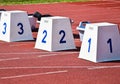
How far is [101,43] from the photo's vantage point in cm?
1139

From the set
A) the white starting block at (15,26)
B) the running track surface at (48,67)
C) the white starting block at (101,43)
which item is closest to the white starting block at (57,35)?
the running track surface at (48,67)

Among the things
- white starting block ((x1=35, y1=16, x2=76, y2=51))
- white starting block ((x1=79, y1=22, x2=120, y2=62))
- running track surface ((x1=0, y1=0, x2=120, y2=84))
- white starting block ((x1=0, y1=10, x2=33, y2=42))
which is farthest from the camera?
white starting block ((x1=0, y1=10, x2=33, y2=42))

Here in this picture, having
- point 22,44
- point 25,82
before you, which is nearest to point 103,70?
point 25,82

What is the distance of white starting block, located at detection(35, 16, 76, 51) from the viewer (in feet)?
42.2

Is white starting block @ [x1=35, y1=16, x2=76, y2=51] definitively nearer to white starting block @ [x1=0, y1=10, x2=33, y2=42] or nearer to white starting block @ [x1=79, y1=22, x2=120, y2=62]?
white starting block @ [x1=79, y1=22, x2=120, y2=62]

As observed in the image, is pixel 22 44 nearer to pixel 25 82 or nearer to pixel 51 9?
pixel 25 82

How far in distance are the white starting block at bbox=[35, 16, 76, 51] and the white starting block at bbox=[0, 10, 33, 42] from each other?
1731 millimetres

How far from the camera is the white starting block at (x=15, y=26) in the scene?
1462cm

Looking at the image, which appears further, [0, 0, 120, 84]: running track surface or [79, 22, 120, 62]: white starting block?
[79, 22, 120, 62]: white starting block

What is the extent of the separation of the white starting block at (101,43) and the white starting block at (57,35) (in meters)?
1.32

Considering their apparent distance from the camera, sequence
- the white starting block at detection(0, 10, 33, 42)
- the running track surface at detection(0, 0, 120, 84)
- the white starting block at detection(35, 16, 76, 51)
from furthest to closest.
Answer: the white starting block at detection(0, 10, 33, 42), the white starting block at detection(35, 16, 76, 51), the running track surface at detection(0, 0, 120, 84)

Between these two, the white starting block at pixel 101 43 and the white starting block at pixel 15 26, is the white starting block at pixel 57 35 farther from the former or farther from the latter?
the white starting block at pixel 15 26

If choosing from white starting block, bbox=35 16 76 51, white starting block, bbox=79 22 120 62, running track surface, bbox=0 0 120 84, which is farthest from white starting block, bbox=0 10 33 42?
white starting block, bbox=79 22 120 62

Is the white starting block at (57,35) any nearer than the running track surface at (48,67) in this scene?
No
